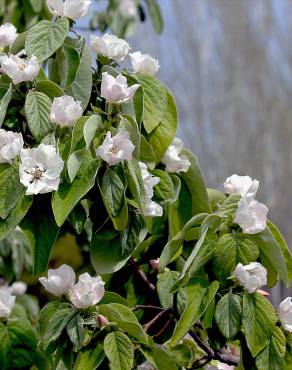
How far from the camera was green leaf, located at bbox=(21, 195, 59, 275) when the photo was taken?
1042mm

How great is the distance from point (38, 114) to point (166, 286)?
0.34 metres

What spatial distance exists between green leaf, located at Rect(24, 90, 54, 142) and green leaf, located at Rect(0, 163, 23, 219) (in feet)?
0.22

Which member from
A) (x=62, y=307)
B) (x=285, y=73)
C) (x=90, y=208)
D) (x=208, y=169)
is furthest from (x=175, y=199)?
(x=285, y=73)

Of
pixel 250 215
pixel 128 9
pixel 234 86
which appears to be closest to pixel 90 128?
pixel 250 215

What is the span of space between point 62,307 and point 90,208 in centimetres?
15

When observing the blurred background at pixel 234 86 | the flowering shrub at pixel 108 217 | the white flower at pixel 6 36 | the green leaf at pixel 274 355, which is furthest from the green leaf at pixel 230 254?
the blurred background at pixel 234 86

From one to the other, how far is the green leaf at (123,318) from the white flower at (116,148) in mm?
204

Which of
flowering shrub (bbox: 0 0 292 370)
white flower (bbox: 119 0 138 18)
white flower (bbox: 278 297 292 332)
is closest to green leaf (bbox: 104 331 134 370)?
flowering shrub (bbox: 0 0 292 370)

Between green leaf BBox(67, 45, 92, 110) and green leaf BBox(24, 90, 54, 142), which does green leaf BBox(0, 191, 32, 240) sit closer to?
green leaf BBox(24, 90, 54, 142)

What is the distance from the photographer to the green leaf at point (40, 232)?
1042 millimetres

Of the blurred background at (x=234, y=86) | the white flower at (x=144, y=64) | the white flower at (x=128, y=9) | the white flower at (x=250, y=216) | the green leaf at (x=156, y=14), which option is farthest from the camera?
the blurred background at (x=234, y=86)

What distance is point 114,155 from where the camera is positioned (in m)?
1.04

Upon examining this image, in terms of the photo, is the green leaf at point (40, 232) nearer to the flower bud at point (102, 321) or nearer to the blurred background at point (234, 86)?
the flower bud at point (102, 321)

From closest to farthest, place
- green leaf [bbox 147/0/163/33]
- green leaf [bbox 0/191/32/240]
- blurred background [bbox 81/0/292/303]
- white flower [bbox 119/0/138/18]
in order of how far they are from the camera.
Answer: green leaf [bbox 0/191/32/240] → white flower [bbox 119/0/138/18] → green leaf [bbox 147/0/163/33] → blurred background [bbox 81/0/292/303]
